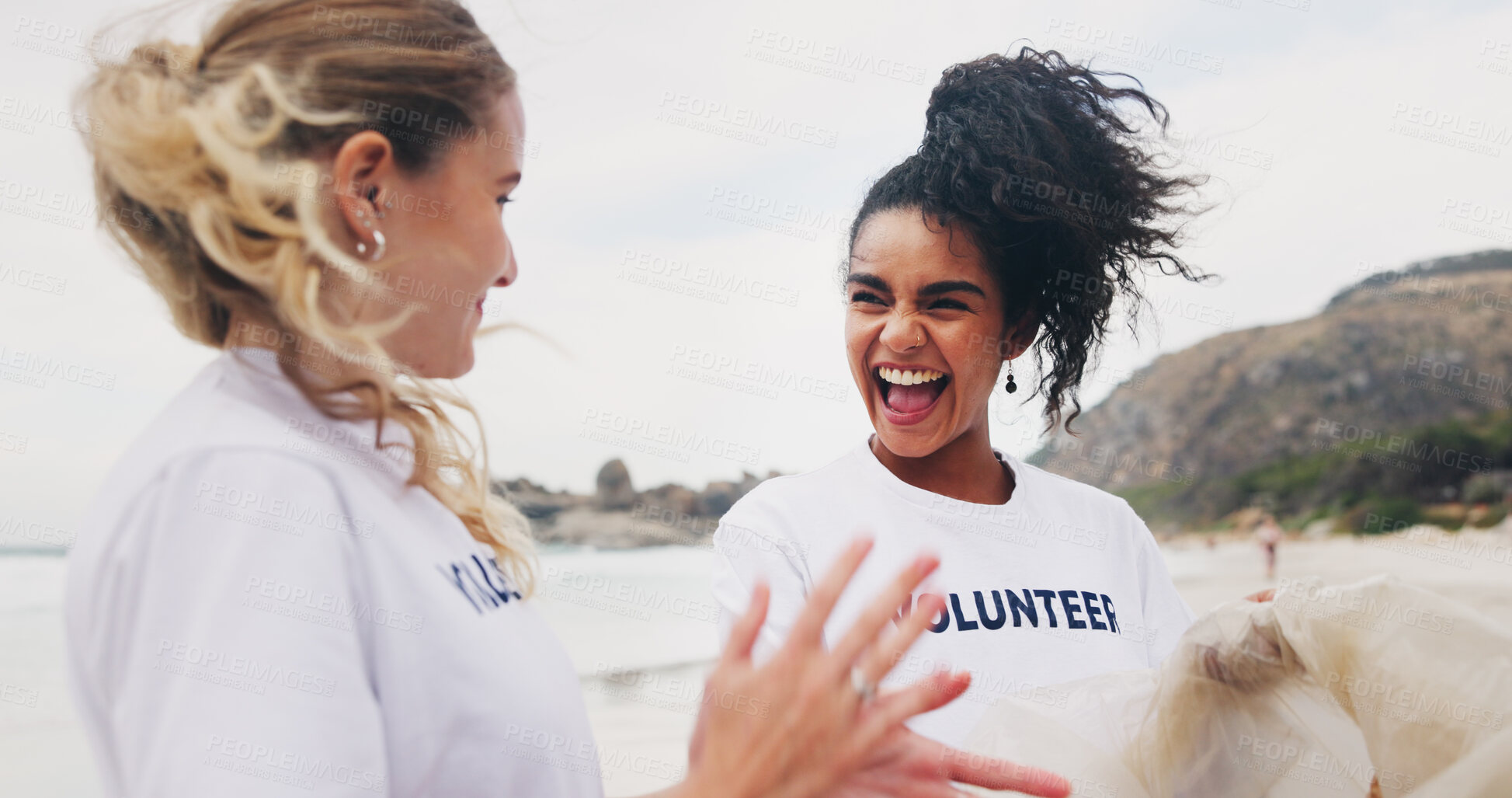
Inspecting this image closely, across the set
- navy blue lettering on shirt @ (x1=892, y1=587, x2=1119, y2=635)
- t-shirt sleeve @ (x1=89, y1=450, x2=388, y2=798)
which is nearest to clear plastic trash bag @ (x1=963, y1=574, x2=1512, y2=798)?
navy blue lettering on shirt @ (x1=892, y1=587, x2=1119, y2=635)

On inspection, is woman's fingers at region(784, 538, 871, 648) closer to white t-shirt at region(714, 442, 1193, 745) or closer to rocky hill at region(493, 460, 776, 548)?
white t-shirt at region(714, 442, 1193, 745)

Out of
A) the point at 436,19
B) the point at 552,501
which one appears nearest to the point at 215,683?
the point at 436,19

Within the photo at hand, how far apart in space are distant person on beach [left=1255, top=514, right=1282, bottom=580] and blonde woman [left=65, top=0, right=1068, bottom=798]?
19.8 metres

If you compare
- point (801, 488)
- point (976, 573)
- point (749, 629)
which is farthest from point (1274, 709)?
point (749, 629)

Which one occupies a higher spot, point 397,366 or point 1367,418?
point 397,366

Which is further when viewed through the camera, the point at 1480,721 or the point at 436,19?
the point at 1480,721

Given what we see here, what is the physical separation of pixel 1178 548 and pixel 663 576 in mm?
18038

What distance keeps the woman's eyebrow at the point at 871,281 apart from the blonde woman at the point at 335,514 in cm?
111

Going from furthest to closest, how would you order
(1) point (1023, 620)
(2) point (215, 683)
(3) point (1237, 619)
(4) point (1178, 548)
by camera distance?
1. (4) point (1178, 548)
2. (1) point (1023, 620)
3. (3) point (1237, 619)
4. (2) point (215, 683)

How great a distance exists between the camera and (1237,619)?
5.35ft

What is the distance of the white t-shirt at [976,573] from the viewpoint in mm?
1928

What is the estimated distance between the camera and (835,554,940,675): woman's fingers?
0.97 meters

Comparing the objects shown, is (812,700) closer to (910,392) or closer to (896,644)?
(896,644)

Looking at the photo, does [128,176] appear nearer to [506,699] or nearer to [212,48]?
[212,48]
